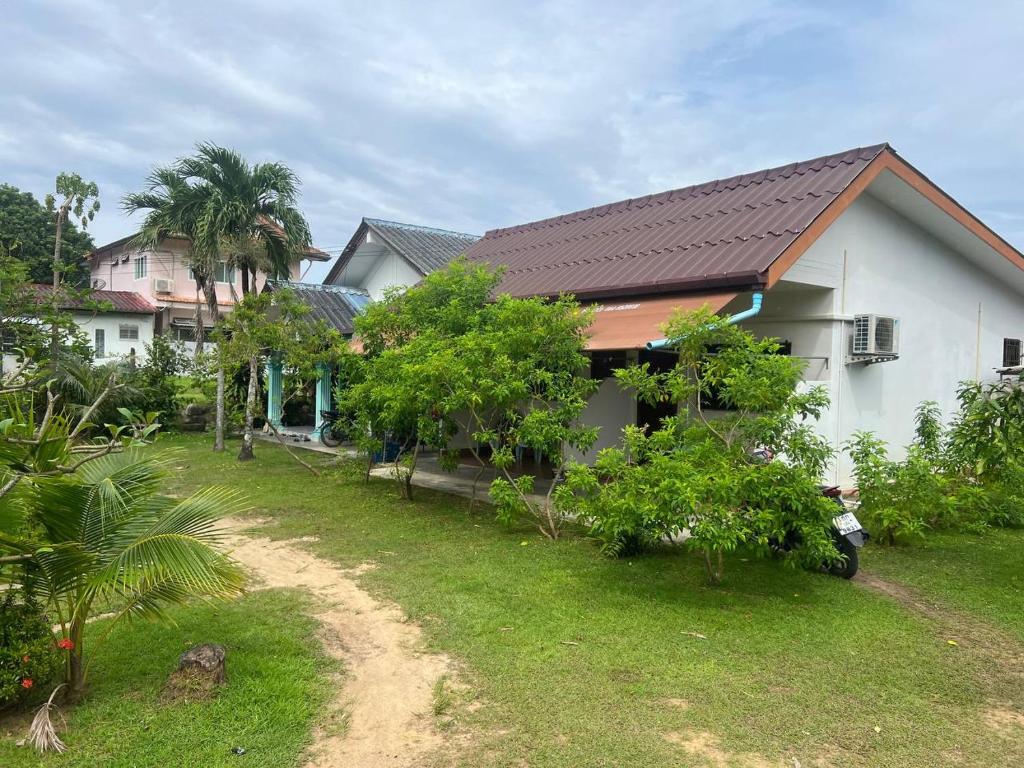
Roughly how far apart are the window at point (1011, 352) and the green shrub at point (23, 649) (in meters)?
14.9

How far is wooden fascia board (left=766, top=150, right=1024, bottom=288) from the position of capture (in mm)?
8453

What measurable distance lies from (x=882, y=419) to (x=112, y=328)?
2846cm

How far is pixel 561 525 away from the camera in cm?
868

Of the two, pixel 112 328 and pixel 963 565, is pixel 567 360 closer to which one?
pixel 963 565

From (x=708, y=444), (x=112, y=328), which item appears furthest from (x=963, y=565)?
(x=112, y=328)

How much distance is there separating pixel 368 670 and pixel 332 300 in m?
15.1

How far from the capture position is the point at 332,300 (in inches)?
730

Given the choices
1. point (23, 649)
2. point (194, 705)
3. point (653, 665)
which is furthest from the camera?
point (653, 665)

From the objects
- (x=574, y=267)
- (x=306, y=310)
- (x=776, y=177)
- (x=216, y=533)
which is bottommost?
(x=216, y=533)

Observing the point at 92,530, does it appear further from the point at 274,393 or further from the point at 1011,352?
the point at 274,393

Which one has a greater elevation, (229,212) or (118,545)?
(229,212)

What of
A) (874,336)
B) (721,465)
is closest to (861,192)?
(874,336)

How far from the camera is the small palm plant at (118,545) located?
12.0ft

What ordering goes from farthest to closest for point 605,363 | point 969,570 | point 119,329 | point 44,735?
point 119,329 < point 605,363 < point 969,570 < point 44,735
